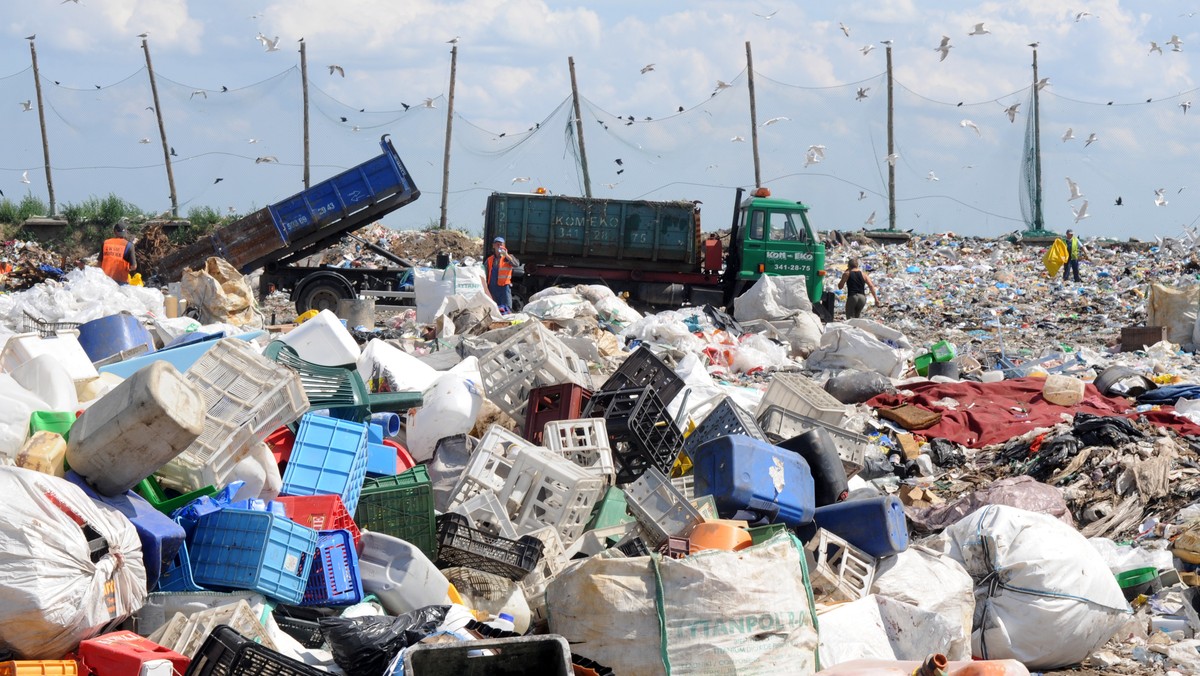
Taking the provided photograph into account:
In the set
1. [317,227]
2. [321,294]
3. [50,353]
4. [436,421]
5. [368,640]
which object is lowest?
[368,640]

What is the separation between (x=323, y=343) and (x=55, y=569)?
12.2ft

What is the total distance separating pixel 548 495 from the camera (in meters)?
5.16

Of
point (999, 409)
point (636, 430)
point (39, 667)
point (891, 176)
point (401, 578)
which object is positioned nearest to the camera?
point (39, 667)

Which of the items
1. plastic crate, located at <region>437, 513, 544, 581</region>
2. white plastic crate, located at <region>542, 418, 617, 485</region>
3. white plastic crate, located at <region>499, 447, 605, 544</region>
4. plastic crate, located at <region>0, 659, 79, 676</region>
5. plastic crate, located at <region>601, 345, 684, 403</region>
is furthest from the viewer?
plastic crate, located at <region>601, 345, 684, 403</region>

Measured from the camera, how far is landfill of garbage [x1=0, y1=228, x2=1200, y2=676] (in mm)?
3766

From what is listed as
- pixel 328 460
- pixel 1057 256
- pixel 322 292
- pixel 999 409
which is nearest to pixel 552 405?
pixel 328 460

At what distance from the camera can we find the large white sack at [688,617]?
399 centimetres

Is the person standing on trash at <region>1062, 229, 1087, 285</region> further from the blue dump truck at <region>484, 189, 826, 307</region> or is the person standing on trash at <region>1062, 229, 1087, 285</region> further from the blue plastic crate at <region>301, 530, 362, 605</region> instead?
the blue plastic crate at <region>301, 530, 362, 605</region>

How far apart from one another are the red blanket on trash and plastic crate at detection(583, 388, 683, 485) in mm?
2890

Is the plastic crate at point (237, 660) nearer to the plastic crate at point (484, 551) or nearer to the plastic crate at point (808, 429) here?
the plastic crate at point (484, 551)

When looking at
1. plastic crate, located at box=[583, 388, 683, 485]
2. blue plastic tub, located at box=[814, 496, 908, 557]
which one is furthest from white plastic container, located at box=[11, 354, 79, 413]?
blue plastic tub, located at box=[814, 496, 908, 557]

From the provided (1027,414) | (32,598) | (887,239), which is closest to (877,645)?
(32,598)

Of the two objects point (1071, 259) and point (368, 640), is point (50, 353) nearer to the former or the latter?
point (368, 640)

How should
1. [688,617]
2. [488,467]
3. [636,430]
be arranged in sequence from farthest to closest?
1. [636,430]
2. [488,467]
3. [688,617]
